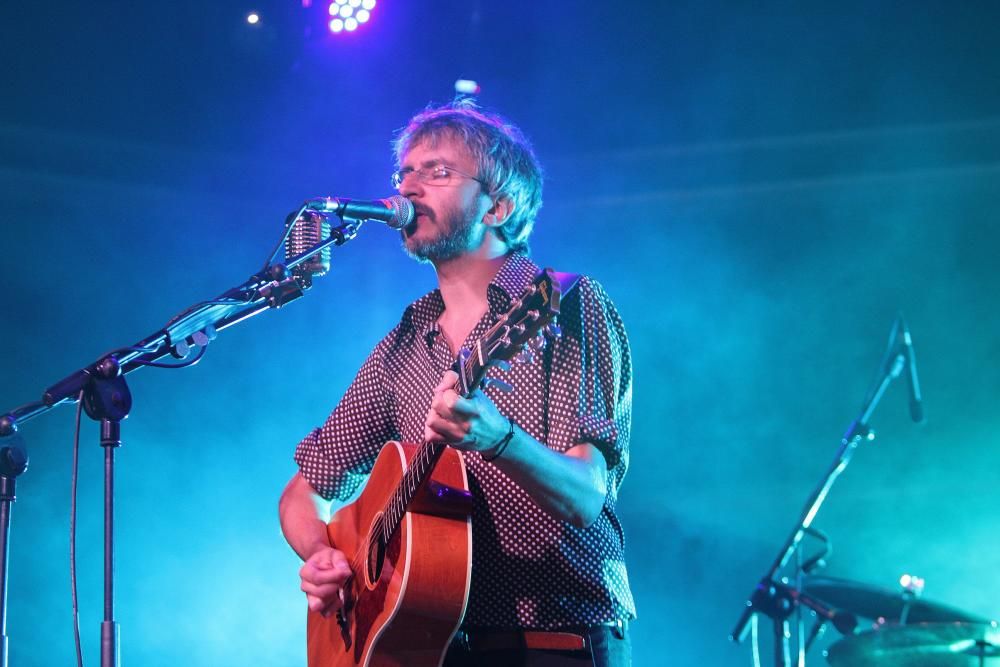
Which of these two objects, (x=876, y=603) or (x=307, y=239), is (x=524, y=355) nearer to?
(x=307, y=239)

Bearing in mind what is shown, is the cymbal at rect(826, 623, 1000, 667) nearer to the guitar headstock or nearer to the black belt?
the black belt

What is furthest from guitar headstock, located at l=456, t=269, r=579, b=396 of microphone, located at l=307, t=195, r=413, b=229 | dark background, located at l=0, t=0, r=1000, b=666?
dark background, located at l=0, t=0, r=1000, b=666

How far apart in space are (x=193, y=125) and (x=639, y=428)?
3755 millimetres

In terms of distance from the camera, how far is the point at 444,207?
10.3ft

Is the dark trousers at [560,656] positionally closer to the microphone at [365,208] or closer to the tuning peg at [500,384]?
the tuning peg at [500,384]

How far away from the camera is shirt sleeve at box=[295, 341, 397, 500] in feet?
10.5

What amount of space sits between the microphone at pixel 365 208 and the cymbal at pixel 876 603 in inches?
118

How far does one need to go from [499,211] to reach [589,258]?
3.50 metres

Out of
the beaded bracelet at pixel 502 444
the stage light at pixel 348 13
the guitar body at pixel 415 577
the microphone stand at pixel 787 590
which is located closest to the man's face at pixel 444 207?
the guitar body at pixel 415 577

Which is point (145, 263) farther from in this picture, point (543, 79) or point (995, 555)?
point (995, 555)

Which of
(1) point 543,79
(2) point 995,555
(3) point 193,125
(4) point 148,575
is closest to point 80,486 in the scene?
(4) point 148,575

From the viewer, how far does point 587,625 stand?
96.5 inches

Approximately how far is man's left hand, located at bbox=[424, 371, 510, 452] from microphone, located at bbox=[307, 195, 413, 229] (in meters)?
1.09

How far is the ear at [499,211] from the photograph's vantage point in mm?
3260
